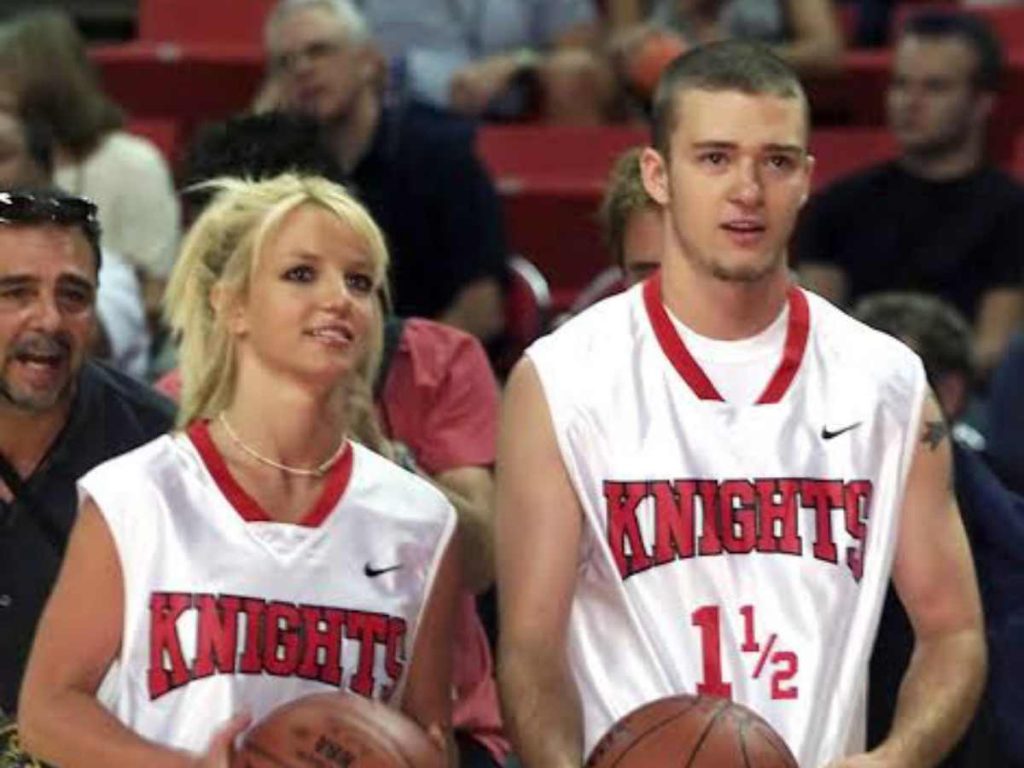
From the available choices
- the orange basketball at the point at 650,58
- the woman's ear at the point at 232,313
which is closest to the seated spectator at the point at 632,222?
the woman's ear at the point at 232,313

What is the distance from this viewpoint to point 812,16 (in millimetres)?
10297

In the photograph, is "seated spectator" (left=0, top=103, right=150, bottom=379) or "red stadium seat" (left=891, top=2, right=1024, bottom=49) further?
"red stadium seat" (left=891, top=2, right=1024, bottom=49)

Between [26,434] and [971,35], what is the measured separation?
13.7 ft

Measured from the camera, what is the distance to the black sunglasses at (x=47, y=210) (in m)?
5.70

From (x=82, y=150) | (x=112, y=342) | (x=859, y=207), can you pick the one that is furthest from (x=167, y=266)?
(x=859, y=207)

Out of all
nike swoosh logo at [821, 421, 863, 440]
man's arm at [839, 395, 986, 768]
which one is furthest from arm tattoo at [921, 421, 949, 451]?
nike swoosh logo at [821, 421, 863, 440]

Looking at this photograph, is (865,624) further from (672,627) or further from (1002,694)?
(1002,694)

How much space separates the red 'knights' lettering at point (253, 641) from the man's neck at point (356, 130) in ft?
10.7

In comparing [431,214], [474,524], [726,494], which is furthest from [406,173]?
[726,494]

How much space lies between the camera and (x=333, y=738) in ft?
15.8

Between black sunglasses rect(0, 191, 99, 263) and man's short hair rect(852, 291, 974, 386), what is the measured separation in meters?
2.27

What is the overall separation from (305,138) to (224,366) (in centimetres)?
110

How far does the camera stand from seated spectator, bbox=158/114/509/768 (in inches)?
238

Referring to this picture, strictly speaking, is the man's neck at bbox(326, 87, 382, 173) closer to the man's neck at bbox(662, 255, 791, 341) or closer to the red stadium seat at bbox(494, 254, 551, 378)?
the red stadium seat at bbox(494, 254, 551, 378)
